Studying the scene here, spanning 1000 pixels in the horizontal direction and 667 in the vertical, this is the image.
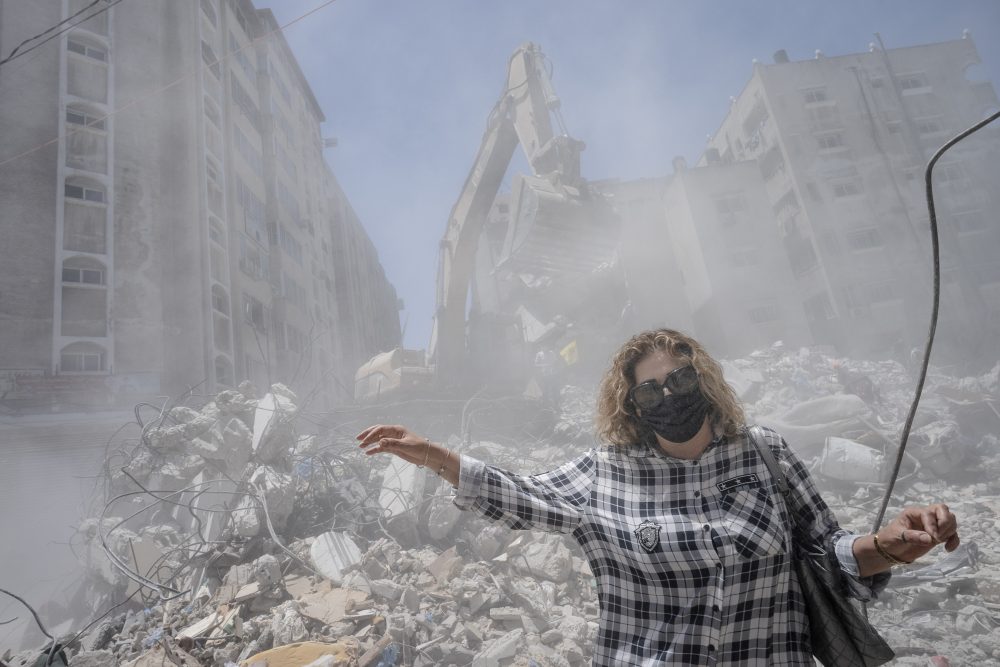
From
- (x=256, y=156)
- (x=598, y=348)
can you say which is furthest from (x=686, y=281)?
(x=256, y=156)

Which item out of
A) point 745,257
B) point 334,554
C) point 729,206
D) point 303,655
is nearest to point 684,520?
point 303,655

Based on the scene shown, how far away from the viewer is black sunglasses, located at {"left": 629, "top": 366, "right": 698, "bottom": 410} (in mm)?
1606

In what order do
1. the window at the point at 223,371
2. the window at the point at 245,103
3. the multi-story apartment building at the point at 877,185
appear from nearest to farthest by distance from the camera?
the window at the point at 223,371 < the window at the point at 245,103 < the multi-story apartment building at the point at 877,185

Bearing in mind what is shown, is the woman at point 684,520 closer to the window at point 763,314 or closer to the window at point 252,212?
the window at point 252,212

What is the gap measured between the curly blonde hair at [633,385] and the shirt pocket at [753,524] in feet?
0.73

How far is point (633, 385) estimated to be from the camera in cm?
172

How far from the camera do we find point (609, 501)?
154 cm

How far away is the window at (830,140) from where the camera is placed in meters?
26.8

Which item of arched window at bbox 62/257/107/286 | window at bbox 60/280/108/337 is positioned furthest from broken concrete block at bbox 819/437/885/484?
arched window at bbox 62/257/107/286

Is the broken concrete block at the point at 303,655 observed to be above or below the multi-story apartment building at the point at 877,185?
below

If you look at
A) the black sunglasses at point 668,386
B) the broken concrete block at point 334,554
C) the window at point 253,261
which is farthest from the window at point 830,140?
the black sunglasses at point 668,386

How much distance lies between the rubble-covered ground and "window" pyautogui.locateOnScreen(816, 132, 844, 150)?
2461cm

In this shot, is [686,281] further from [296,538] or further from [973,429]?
[296,538]

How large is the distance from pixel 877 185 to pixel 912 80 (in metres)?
8.66
